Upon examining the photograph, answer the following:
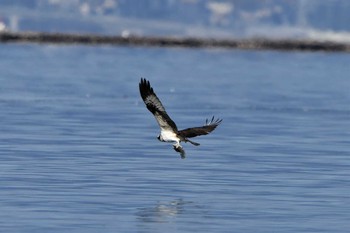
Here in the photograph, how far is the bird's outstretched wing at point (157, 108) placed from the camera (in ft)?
74.1

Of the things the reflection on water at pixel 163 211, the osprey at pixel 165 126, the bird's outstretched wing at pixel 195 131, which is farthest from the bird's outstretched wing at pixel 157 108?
the reflection on water at pixel 163 211

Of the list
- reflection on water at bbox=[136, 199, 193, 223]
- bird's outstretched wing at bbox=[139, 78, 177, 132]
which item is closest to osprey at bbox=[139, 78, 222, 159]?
bird's outstretched wing at bbox=[139, 78, 177, 132]

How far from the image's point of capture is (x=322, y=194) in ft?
78.6

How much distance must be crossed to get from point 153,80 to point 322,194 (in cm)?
4914

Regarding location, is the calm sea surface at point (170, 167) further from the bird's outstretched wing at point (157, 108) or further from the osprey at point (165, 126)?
the bird's outstretched wing at point (157, 108)

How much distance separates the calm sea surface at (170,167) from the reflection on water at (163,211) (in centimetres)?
1

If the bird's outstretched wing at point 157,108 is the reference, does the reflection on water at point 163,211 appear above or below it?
below

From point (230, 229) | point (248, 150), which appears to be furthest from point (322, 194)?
point (248, 150)

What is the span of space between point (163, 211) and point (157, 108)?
1739 mm

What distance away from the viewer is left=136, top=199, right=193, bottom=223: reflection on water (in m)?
21.0

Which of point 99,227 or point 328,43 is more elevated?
point 328,43

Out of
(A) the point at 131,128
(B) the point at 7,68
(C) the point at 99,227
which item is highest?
(B) the point at 7,68

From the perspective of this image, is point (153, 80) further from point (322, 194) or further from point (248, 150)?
point (322, 194)

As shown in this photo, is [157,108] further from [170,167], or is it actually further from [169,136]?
[170,167]
